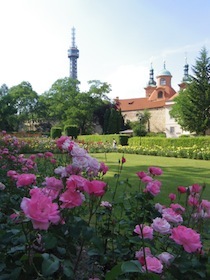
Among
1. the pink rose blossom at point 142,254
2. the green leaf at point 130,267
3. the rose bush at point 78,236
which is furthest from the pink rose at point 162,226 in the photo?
the green leaf at point 130,267

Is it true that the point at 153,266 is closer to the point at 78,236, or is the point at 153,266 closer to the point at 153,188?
the point at 78,236

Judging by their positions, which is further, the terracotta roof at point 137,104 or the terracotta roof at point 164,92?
the terracotta roof at point 164,92

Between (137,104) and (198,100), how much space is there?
28.9 meters

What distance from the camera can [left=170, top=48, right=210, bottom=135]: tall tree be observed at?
3388 cm

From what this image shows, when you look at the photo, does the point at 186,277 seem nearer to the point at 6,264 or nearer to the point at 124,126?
the point at 6,264

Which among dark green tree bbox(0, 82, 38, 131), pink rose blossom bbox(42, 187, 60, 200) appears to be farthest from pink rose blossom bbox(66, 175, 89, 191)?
dark green tree bbox(0, 82, 38, 131)

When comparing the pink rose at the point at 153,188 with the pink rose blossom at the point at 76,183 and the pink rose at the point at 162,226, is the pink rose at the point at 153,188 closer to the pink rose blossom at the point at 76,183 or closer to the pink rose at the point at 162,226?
the pink rose at the point at 162,226

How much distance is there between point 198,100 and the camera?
34.3 m

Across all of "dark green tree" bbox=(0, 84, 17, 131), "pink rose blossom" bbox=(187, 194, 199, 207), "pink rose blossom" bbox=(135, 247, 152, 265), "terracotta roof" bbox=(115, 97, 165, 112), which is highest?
"terracotta roof" bbox=(115, 97, 165, 112)

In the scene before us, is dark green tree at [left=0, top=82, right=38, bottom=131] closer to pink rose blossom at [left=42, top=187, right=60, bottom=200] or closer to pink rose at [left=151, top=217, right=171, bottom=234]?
pink rose blossom at [left=42, top=187, right=60, bottom=200]

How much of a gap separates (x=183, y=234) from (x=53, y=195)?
23.3 inches

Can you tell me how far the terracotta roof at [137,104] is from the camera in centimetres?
5825

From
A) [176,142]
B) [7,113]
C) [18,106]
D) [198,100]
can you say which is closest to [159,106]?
[198,100]

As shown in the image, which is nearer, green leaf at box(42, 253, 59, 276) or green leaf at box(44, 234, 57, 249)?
green leaf at box(42, 253, 59, 276)
